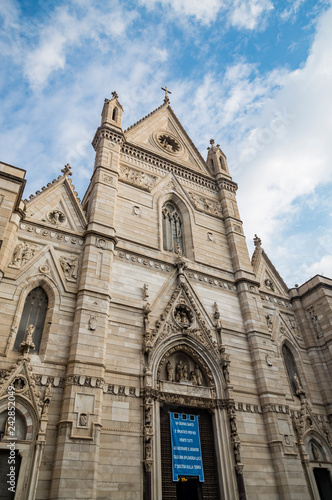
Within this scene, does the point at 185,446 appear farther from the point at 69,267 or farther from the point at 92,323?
the point at 69,267

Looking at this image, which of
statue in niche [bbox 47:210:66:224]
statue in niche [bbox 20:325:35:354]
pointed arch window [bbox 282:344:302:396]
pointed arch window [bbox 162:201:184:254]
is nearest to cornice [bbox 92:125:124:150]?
pointed arch window [bbox 162:201:184:254]

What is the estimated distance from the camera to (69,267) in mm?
14453

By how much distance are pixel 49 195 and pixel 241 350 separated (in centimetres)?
1094

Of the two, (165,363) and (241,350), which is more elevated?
(241,350)

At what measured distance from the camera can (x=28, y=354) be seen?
1167 centimetres

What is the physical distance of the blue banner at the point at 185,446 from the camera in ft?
41.7

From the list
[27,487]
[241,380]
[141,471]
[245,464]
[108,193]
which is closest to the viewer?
[27,487]

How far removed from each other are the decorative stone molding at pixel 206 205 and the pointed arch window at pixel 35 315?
10845 millimetres

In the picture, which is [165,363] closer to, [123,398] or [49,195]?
[123,398]

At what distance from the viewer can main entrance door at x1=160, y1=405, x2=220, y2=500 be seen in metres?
12.3

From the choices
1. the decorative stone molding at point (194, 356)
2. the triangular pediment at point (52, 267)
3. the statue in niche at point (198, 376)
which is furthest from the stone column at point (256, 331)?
the triangular pediment at point (52, 267)

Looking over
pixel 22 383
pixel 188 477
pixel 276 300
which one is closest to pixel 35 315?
pixel 22 383

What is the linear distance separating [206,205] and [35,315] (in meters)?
12.4

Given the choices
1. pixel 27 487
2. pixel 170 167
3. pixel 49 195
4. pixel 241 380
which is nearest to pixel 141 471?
pixel 27 487
